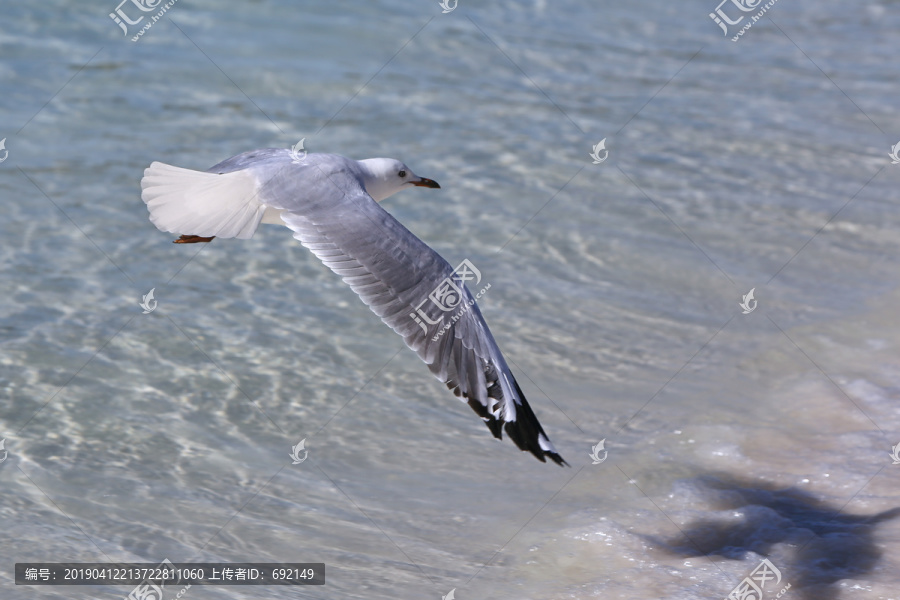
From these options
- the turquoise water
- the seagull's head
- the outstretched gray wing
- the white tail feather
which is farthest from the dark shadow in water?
the white tail feather

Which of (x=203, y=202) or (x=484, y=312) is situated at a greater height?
→ (x=484, y=312)

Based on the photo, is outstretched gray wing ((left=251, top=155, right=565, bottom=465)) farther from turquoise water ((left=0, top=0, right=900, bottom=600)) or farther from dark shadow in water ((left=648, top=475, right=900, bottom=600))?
dark shadow in water ((left=648, top=475, right=900, bottom=600))

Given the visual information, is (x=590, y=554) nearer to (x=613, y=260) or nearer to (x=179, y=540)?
(x=179, y=540)

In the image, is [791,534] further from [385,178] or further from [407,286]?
[385,178]

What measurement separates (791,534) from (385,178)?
86.6 inches

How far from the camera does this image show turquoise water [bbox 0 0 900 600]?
4.11 m

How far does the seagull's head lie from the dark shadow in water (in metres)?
1.78

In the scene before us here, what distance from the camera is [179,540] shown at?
4004mm

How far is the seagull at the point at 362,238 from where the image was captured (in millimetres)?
3520

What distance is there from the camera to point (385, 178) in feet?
15.3

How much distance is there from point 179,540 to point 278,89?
5.30m

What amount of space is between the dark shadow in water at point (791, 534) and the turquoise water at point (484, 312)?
0.05ft

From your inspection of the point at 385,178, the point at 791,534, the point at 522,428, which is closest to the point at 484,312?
the point at 385,178

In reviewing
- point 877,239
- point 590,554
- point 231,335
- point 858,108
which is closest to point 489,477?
point 590,554
